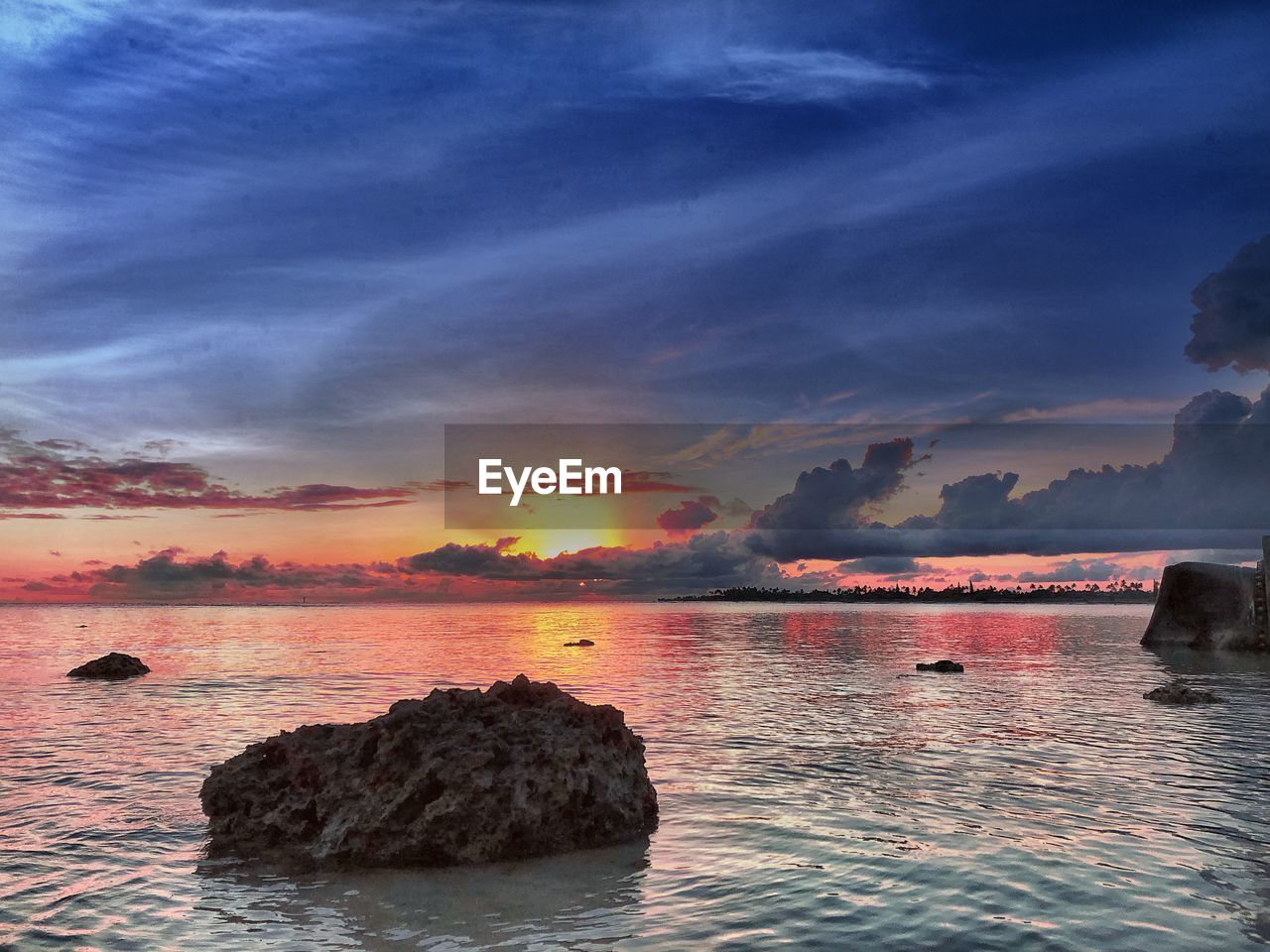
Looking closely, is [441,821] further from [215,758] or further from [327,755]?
[215,758]

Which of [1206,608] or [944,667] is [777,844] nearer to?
[944,667]

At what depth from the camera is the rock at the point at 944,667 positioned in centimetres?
3391

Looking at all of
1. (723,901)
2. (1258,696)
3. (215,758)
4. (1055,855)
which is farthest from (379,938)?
(1258,696)

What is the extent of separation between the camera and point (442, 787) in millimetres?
10242

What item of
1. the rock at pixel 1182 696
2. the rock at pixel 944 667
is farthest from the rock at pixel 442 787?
the rock at pixel 944 667

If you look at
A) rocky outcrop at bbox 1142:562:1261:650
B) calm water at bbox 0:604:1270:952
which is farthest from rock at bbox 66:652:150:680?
rocky outcrop at bbox 1142:562:1261:650

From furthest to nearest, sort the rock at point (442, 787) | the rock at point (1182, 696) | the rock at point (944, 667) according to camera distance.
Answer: the rock at point (944, 667), the rock at point (1182, 696), the rock at point (442, 787)

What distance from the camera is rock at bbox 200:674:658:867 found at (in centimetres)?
984

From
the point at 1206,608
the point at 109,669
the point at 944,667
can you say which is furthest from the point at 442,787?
the point at 1206,608

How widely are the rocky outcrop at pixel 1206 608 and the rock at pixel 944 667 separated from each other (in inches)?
598

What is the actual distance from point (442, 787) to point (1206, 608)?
4328 cm

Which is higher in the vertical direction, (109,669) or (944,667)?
(109,669)

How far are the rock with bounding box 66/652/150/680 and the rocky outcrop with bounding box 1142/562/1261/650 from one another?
45699 millimetres

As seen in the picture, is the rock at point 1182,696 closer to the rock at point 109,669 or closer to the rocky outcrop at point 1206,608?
the rocky outcrop at point 1206,608
